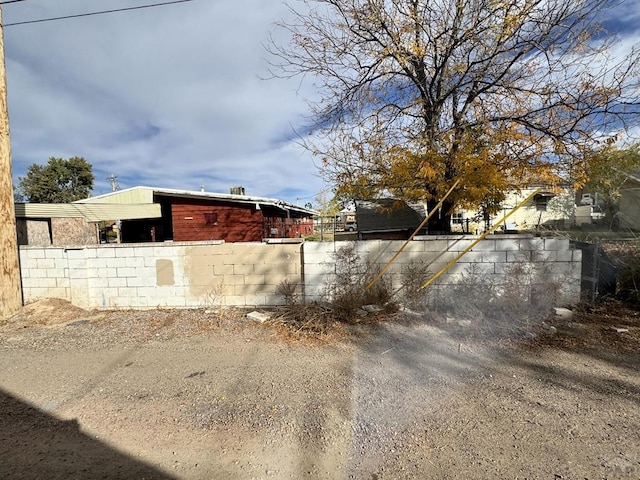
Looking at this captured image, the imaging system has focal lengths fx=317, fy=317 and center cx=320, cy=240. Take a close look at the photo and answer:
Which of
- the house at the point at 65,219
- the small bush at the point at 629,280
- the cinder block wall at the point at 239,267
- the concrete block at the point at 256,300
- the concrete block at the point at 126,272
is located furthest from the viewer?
the house at the point at 65,219

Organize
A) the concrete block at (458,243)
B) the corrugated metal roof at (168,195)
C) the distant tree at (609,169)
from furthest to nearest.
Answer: the corrugated metal roof at (168,195) < the distant tree at (609,169) < the concrete block at (458,243)

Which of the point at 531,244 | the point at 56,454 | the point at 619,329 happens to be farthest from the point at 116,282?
the point at 619,329

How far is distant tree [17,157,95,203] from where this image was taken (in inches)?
1427

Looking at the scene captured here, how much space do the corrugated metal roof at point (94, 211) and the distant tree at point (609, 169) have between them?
16.9 metres

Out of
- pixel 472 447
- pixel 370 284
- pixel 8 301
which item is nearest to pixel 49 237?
pixel 8 301

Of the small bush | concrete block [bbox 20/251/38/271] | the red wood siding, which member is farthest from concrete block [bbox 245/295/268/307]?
the red wood siding

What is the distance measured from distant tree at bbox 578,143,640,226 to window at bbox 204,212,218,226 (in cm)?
1379

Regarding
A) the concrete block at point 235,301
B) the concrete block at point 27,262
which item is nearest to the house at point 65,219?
the concrete block at point 27,262

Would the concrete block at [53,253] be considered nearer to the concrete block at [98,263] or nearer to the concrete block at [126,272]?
the concrete block at [98,263]

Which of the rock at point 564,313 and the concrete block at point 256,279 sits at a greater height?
the concrete block at point 256,279

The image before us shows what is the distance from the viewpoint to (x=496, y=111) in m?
7.24

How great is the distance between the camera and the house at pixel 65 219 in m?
11.2

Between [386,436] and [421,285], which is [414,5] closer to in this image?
[421,285]

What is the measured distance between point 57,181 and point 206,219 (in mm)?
33143
